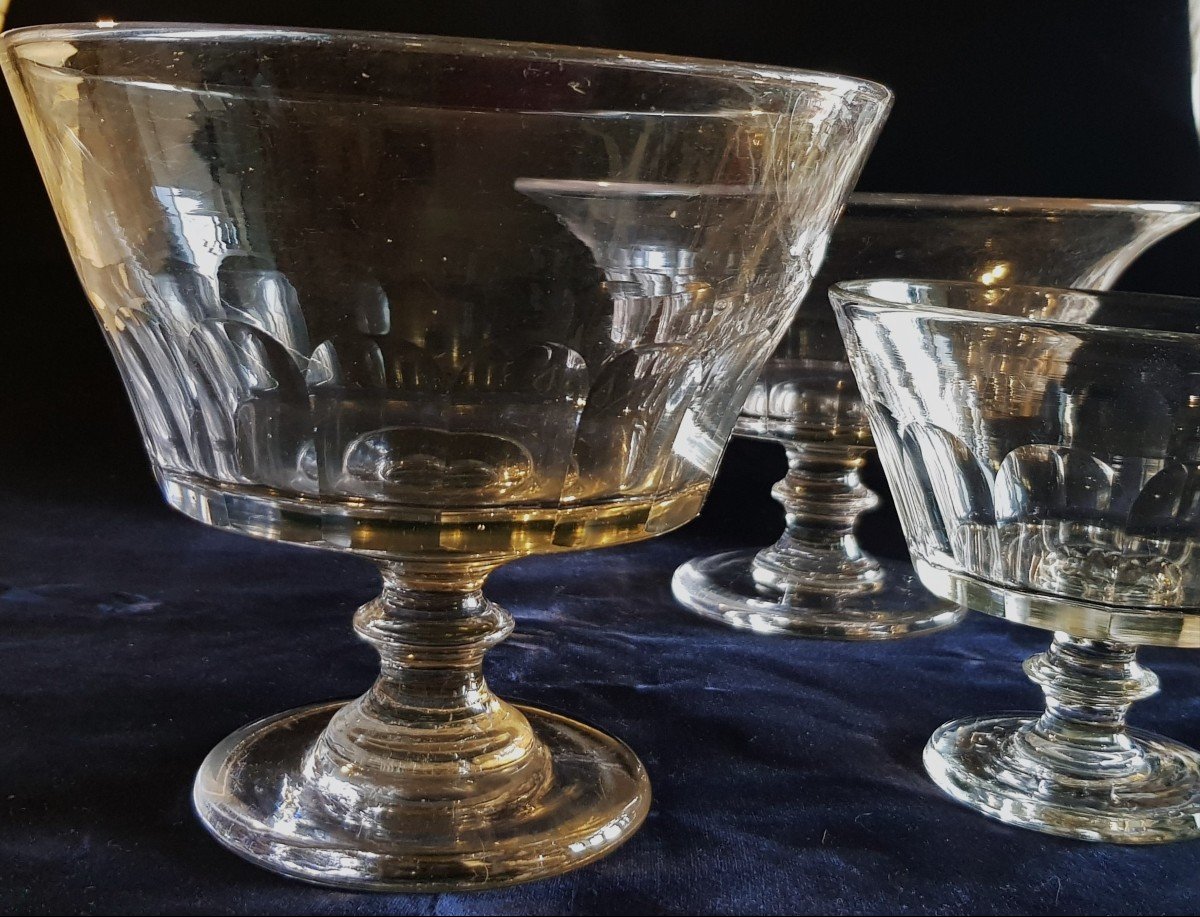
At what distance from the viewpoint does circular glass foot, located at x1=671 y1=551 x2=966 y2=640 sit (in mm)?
879

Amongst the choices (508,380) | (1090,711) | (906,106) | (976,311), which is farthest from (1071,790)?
(906,106)

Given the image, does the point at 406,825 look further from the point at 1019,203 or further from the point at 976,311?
the point at 1019,203

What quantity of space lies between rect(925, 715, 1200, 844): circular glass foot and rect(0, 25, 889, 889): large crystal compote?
153mm

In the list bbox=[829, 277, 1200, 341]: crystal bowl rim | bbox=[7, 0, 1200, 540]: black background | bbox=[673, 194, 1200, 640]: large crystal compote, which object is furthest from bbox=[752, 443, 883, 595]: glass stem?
bbox=[829, 277, 1200, 341]: crystal bowl rim

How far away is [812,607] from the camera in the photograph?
36.2 inches

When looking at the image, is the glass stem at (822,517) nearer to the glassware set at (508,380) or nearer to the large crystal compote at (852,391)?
the large crystal compote at (852,391)

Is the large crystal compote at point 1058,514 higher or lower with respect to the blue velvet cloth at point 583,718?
higher

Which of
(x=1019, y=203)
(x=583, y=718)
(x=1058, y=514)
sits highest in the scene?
(x=1019, y=203)

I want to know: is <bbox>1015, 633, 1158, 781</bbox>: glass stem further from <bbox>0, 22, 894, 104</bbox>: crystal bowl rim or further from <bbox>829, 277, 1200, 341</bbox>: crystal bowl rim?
<bbox>0, 22, 894, 104</bbox>: crystal bowl rim

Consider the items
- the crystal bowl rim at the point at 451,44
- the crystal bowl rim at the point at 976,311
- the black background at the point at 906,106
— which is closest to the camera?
the crystal bowl rim at the point at 451,44

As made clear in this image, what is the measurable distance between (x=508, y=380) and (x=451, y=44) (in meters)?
0.11

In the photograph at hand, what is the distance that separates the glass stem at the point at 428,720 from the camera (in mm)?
583

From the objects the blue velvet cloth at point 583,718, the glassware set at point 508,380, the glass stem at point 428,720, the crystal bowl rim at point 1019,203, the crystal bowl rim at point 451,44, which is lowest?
the blue velvet cloth at point 583,718

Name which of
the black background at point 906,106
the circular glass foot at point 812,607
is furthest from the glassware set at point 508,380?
the black background at point 906,106
